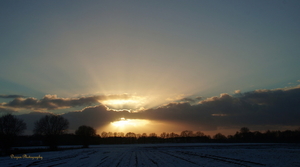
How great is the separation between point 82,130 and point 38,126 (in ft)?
197

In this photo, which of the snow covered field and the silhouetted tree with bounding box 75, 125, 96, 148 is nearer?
the snow covered field

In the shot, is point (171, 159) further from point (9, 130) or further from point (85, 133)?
point (85, 133)

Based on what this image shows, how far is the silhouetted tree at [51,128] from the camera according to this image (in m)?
100

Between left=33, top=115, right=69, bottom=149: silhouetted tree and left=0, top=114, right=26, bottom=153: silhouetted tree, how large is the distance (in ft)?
43.9

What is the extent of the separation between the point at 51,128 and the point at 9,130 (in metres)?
23.8

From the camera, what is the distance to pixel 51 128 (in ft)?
354

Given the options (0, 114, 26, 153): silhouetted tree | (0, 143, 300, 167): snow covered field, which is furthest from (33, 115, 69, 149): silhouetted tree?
(0, 143, 300, 167): snow covered field

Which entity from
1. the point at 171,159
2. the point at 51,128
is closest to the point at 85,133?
the point at 51,128

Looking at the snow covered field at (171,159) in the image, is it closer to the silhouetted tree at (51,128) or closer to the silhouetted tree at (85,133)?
the silhouetted tree at (51,128)

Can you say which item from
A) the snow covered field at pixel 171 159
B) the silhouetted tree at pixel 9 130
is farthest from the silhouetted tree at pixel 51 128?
the snow covered field at pixel 171 159

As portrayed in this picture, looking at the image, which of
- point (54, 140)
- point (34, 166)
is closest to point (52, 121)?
point (54, 140)

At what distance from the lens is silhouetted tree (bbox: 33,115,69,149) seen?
100006 millimetres

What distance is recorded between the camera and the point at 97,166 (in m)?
28.3

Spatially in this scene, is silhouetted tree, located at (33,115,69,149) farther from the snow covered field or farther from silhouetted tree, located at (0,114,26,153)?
the snow covered field
